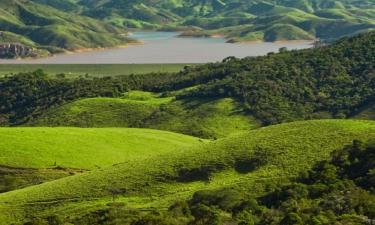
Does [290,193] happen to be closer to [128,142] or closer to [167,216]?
[167,216]

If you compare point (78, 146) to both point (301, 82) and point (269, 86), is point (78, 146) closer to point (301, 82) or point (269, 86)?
point (269, 86)

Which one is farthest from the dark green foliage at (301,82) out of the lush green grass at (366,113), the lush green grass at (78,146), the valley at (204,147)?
the lush green grass at (78,146)

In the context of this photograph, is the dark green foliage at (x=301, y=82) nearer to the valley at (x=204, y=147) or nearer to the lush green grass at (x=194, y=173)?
the valley at (x=204, y=147)

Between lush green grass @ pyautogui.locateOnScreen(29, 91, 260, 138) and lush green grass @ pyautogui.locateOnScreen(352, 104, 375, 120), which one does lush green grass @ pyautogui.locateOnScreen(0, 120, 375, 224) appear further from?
lush green grass @ pyautogui.locateOnScreen(29, 91, 260, 138)

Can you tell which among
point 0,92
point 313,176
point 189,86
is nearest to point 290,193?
point 313,176

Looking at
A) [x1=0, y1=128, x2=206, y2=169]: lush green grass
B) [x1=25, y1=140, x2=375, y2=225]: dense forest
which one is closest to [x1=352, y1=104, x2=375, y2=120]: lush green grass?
[x1=0, y1=128, x2=206, y2=169]: lush green grass
